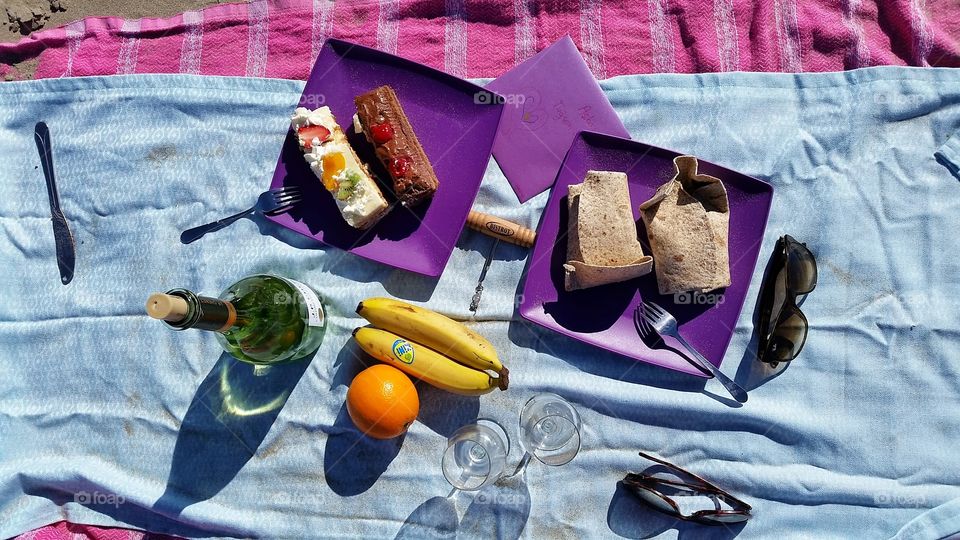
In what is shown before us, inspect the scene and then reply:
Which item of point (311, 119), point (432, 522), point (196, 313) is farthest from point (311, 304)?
point (432, 522)

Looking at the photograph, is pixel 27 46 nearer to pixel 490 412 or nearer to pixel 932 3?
pixel 490 412

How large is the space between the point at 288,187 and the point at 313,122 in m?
0.22

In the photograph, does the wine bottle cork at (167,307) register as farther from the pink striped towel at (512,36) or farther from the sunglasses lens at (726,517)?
the sunglasses lens at (726,517)

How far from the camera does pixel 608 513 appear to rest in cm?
184

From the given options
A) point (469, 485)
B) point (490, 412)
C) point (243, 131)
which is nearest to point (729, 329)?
point (490, 412)

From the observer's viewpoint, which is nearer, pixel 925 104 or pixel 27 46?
pixel 925 104

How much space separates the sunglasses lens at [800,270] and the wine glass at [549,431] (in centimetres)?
77

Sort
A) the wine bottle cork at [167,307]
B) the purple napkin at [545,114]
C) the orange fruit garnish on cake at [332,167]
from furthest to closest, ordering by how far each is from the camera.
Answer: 1. the purple napkin at [545,114]
2. the orange fruit garnish on cake at [332,167]
3. the wine bottle cork at [167,307]

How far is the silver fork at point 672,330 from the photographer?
1.80 metres

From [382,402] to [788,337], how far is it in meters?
1.21

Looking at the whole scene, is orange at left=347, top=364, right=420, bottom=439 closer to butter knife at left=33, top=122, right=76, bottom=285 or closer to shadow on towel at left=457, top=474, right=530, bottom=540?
shadow on towel at left=457, top=474, right=530, bottom=540

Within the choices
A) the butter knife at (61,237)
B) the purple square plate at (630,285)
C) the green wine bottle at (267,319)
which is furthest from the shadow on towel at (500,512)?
the butter knife at (61,237)

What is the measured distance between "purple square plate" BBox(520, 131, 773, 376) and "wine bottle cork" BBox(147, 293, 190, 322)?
956 millimetres

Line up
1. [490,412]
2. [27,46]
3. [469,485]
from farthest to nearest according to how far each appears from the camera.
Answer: [27,46] < [490,412] < [469,485]
